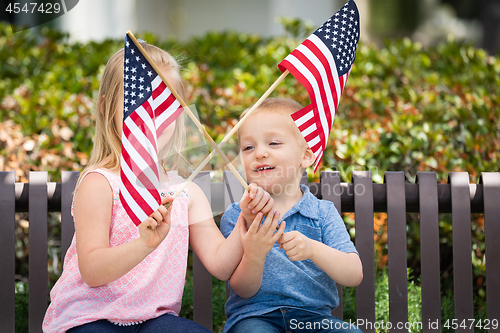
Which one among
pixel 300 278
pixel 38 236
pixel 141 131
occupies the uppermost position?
pixel 141 131

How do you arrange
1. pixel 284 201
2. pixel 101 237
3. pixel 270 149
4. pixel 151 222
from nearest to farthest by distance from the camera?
pixel 151 222 < pixel 101 237 < pixel 270 149 < pixel 284 201

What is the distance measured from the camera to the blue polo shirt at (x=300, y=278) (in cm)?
187

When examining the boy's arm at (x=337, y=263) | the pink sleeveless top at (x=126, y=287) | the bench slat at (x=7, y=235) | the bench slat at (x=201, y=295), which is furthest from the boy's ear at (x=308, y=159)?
the bench slat at (x=7, y=235)

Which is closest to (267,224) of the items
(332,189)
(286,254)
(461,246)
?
(286,254)

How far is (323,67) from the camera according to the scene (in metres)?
1.80

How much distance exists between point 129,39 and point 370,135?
1.84m

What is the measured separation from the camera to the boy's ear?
6.68 ft

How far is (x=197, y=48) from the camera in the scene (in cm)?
473

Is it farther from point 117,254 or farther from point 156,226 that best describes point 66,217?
point 156,226

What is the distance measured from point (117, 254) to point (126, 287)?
22cm

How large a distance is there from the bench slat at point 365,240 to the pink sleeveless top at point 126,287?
783mm

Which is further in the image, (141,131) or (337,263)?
(337,263)

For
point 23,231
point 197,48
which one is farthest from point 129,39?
point 197,48

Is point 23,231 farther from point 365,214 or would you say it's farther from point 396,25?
point 396,25
